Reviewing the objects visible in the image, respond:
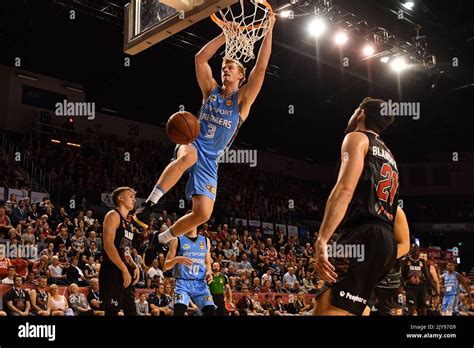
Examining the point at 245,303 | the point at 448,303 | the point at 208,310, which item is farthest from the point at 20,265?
the point at 448,303

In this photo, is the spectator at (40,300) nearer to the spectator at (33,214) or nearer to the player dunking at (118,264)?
the spectator at (33,214)

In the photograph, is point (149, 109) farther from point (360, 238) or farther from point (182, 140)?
point (360, 238)

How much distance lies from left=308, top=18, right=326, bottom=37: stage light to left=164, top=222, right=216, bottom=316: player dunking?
781 centimetres

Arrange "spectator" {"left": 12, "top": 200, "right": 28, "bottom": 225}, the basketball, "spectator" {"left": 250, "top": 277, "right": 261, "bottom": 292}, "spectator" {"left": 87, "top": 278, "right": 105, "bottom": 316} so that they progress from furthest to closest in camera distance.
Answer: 1. "spectator" {"left": 250, "top": 277, "right": 261, "bottom": 292}
2. "spectator" {"left": 12, "top": 200, "right": 28, "bottom": 225}
3. "spectator" {"left": 87, "top": 278, "right": 105, "bottom": 316}
4. the basketball

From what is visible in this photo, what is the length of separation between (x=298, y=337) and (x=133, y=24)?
4.20 meters

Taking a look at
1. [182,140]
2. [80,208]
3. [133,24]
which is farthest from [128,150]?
[182,140]

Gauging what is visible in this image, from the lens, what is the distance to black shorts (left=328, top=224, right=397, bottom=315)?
311 centimetres

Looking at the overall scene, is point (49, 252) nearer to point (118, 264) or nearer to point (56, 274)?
point (56, 274)

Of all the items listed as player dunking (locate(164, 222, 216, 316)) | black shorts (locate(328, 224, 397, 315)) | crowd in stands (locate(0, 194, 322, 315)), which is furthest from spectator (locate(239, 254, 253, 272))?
black shorts (locate(328, 224, 397, 315))

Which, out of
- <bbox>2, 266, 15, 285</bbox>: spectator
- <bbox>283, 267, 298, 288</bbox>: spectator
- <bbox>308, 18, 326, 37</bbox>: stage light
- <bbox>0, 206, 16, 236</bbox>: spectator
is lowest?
<bbox>283, 267, 298, 288</bbox>: spectator

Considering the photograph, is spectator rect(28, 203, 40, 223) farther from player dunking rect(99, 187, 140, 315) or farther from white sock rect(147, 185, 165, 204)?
white sock rect(147, 185, 165, 204)

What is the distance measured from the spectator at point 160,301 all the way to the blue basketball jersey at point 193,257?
407cm

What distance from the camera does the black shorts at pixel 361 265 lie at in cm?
311

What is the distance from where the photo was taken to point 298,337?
10.5 feet
